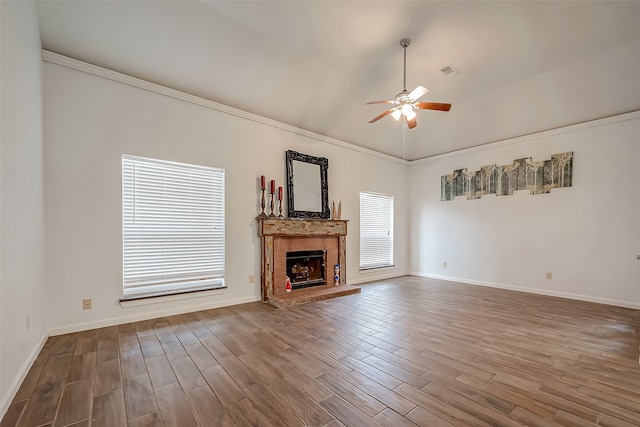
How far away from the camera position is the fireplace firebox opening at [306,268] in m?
4.86

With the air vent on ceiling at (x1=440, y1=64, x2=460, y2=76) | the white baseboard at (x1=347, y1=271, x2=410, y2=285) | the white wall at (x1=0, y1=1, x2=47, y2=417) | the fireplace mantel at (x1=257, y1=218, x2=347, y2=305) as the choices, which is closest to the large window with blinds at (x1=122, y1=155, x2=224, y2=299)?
the fireplace mantel at (x1=257, y1=218, x2=347, y2=305)

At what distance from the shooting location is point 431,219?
21.6 feet

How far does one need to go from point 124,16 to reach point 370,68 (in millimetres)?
2899

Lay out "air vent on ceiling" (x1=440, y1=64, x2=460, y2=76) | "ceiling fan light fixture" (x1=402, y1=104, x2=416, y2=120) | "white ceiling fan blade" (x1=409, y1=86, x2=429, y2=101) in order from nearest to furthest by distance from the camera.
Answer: "white ceiling fan blade" (x1=409, y1=86, x2=429, y2=101) < "ceiling fan light fixture" (x1=402, y1=104, x2=416, y2=120) < "air vent on ceiling" (x1=440, y1=64, x2=460, y2=76)

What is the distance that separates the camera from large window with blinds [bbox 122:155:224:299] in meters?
3.37

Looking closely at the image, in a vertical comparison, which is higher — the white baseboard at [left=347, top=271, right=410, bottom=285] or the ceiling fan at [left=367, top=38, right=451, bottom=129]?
the ceiling fan at [left=367, top=38, right=451, bottom=129]

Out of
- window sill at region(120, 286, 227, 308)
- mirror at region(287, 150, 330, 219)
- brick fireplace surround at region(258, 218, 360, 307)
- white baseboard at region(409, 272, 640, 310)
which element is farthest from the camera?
mirror at region(287, 150, 330, 219)

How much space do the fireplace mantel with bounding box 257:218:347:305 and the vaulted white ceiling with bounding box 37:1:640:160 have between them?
1.83 metres

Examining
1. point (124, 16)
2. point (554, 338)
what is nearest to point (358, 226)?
point (554, 338)

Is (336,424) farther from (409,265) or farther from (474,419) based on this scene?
(409,265)

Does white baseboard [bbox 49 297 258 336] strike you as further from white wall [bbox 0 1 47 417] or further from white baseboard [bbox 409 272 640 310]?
white baseboard [bbox 409 272 640 310]

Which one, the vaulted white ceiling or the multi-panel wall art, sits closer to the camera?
the vaulted white ceiling

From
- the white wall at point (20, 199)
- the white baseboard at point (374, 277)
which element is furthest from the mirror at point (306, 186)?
the white wall at point (20, 199)

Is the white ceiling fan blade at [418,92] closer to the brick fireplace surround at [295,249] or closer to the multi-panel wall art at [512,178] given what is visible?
the brick fireplace surround at [295,249]
